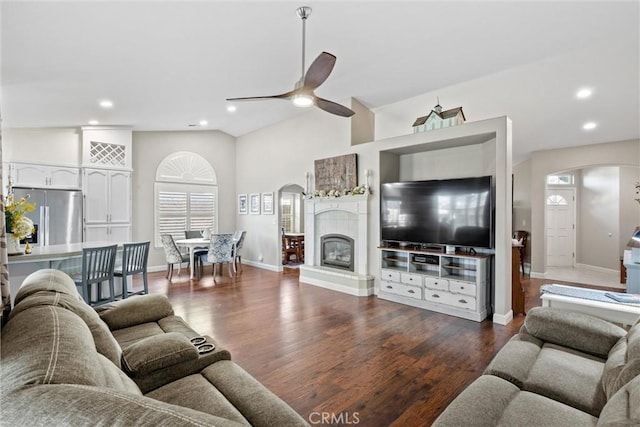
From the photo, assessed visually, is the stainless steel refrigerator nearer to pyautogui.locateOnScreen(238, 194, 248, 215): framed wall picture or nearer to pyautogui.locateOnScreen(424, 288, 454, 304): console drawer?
pyautogui.locateOnScreen(238, 194, 248, 215): framed wall picture

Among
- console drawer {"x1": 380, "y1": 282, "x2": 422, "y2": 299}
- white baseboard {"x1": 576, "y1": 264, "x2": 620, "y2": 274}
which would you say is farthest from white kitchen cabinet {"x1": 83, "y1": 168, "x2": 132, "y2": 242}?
white baseboard {"x1": 576, "y1": 264, "x2": 620, "y2": 274}

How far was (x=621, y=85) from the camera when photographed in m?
4.45

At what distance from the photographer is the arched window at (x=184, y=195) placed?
7514 mm

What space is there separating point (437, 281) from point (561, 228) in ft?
20.1

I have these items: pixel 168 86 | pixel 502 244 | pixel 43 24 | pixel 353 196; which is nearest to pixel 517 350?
pixel 502 244

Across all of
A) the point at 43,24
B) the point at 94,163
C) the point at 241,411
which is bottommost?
the point at 241,411

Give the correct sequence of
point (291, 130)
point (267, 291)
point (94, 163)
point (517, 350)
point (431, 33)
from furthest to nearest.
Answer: point (291, 130), point (94, 163), point (267, 291), point (431, 33), point (517, 350)

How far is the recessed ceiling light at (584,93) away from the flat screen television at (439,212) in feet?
7.42

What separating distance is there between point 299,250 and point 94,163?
5306mm

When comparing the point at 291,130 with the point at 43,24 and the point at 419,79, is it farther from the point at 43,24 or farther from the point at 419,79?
the point at 43,24

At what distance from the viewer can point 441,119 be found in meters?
4.62

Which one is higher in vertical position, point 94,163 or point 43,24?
point 43,24

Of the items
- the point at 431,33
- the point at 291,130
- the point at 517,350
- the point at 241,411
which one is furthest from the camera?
the point at 291,130

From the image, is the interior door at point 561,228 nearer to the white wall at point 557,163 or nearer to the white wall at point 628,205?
the white wall at point 628,205
